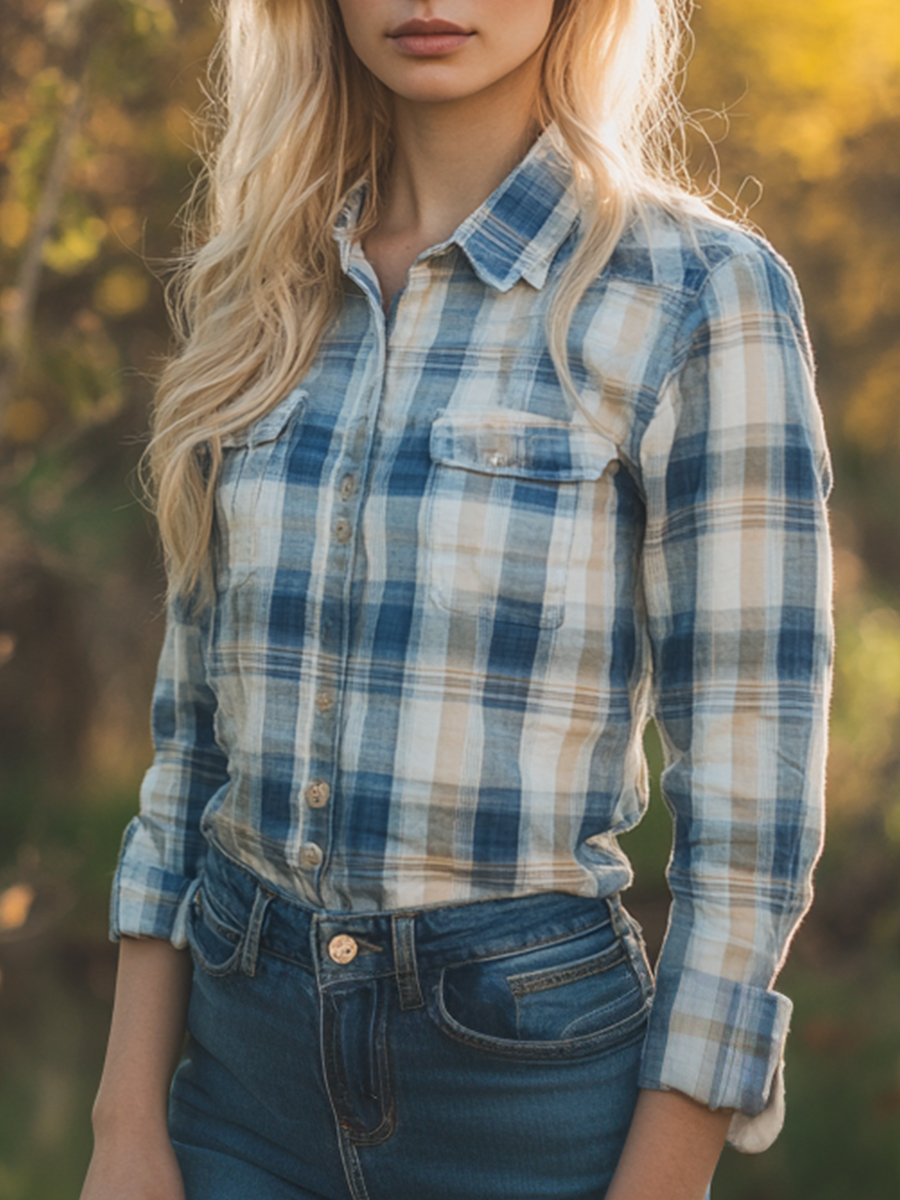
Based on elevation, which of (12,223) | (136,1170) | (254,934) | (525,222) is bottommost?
(136,1170)

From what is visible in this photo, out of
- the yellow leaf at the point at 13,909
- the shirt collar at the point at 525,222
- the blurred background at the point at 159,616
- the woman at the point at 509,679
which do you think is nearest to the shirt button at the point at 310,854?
the woman at the point at 509,679

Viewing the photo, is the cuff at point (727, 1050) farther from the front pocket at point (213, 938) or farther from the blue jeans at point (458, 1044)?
the front pocket at point (213, 938)

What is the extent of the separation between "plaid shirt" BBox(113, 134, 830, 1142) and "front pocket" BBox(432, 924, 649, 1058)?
0.18 feet

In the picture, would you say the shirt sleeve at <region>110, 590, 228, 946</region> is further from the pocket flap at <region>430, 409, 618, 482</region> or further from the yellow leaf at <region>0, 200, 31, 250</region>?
the yellow leaf at <region>0, 200, 31, 250</region>

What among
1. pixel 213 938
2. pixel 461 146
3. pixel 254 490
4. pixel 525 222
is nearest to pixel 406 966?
pixel 213 938

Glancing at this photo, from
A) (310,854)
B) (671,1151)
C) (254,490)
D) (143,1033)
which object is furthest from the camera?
(143,1033)

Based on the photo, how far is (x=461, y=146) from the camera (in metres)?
1.45

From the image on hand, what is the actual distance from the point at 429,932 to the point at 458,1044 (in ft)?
0.33

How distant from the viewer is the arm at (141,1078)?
138cm

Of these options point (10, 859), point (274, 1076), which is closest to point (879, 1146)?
point (10, 859)

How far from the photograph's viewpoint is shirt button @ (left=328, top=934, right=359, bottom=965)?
1.23 m

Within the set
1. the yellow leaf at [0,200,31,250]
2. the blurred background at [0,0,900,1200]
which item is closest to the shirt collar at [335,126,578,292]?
the yellow leaf at [0,200,31,250]

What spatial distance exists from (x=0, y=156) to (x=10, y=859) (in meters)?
2.72

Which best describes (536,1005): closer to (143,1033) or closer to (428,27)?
(143,1033)
